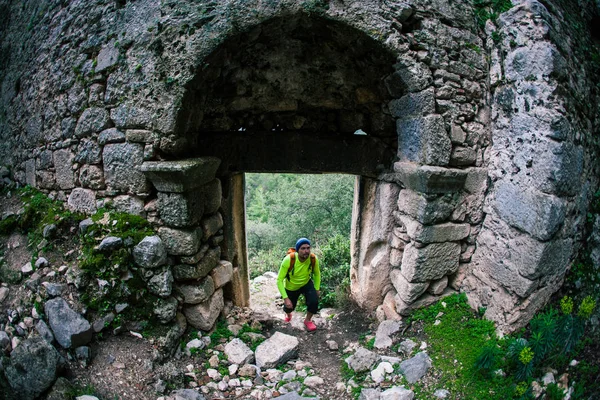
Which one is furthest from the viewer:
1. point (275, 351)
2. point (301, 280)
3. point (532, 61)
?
point (301, 280)

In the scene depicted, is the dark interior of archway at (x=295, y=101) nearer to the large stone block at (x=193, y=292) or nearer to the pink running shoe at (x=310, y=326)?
the large stone block at (x=193, y=292)

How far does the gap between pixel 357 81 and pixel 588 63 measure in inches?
75.5

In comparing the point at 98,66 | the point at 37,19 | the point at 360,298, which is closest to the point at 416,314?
the point at 360,298

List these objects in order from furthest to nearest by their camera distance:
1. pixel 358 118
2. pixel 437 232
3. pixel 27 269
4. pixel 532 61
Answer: pixel 358 118
pixel 437 232
pixel 27 269
pixel 532 61

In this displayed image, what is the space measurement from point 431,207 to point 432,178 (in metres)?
0.29

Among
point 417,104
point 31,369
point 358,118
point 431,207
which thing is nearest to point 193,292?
point 31,369

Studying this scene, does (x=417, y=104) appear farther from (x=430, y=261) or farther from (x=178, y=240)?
(x=178, y=240)

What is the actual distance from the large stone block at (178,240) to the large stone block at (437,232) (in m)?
2.00

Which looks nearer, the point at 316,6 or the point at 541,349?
the point at 541,349

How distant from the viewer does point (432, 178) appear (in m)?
2.89

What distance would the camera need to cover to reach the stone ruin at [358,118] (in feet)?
8.80

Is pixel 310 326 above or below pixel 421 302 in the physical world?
below

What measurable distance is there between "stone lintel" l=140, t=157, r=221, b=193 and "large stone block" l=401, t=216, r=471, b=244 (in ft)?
6.49

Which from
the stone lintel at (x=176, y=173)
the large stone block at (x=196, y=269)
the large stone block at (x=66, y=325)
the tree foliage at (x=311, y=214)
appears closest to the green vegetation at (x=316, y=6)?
the stone lintel at (x=176, y=173)
